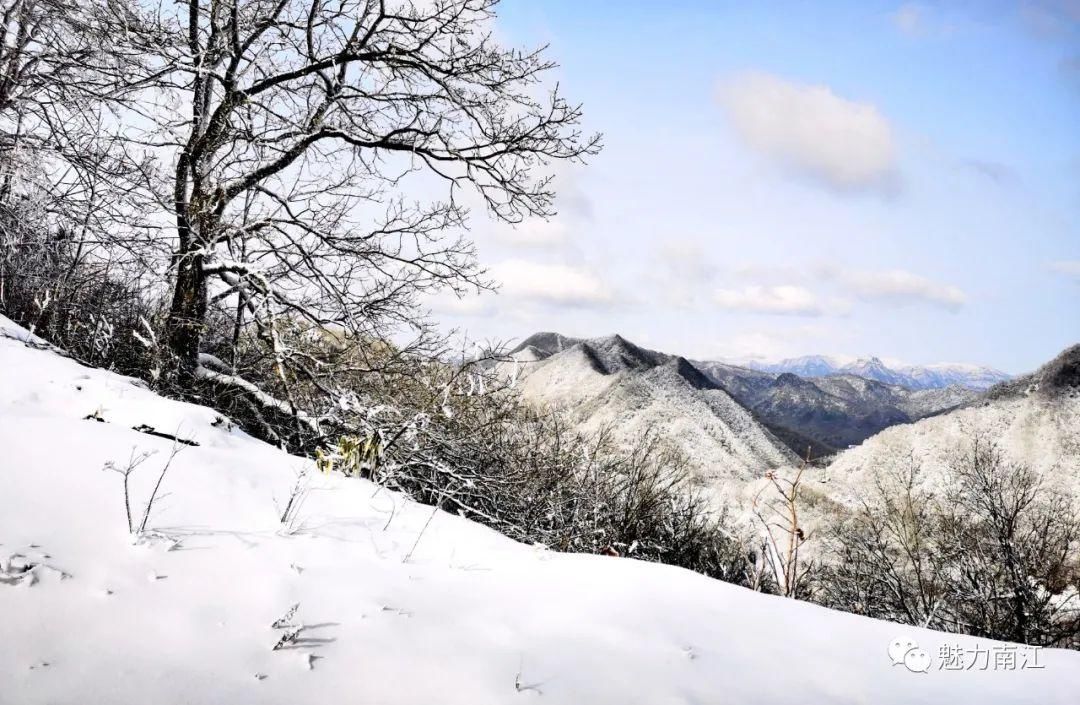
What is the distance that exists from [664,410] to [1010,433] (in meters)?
12.0

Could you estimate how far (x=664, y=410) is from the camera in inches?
795

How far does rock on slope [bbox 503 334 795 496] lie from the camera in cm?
1850

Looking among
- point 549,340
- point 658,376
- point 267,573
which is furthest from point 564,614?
point 549,340

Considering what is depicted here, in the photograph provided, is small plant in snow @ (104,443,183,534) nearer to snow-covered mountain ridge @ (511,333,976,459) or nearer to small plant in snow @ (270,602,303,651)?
small plant in snow @ (270,602,303,651)

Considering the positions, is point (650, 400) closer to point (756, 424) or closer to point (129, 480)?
point (756, 424)

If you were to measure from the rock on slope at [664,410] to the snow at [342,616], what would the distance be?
12.8 m

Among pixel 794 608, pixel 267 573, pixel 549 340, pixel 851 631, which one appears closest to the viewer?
pixel 267 573

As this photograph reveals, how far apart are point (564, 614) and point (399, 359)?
4792 mm

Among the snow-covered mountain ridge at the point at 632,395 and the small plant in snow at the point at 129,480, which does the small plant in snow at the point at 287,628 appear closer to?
the small plant in snow at the point at 129,480

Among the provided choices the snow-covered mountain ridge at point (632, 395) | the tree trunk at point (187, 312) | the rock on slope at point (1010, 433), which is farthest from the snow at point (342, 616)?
the rock on slope at point (1010, 433)

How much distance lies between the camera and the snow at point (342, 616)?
1.51 metres

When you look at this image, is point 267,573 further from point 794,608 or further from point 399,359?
point 399,359

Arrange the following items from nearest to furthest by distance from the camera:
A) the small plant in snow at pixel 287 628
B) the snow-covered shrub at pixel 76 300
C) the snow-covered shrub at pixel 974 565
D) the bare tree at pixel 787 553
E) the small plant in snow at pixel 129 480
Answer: the small plant in snow at pixel 287 628 < the small plant in snow at pixel 129 480 < the bare tree at pixel 787 553 < the snow-covered shrub at pixel 76 300 < the snow-covered shrub at pixel 974 565

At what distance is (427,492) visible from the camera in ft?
21.7
